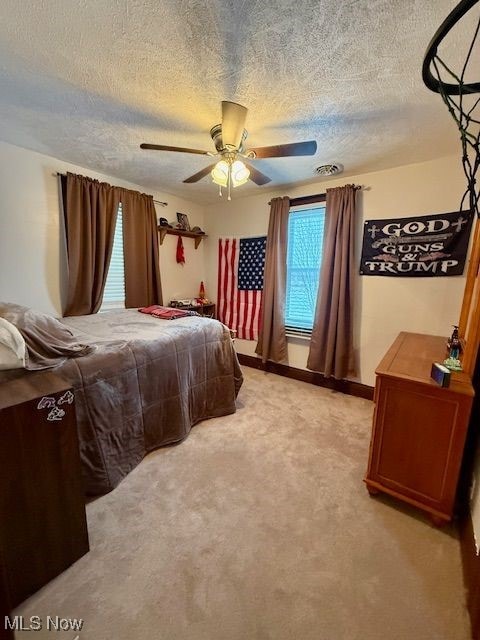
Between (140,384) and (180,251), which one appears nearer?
(140,384)

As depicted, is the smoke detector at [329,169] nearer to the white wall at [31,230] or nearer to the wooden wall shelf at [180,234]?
the wooden wall shelf at [180,234]

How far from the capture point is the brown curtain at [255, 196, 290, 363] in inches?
127

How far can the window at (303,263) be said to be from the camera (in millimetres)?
3119

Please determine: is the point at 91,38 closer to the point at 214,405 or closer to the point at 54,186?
the point at 54,186

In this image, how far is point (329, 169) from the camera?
8.54ft

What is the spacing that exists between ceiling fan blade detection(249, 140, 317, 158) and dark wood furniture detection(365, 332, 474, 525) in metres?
1.37

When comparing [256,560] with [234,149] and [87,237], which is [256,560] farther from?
[87,237]

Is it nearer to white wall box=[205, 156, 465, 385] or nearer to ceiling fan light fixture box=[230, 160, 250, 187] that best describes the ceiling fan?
ceiling fan light fixture box=[230, 160, 250, 187]

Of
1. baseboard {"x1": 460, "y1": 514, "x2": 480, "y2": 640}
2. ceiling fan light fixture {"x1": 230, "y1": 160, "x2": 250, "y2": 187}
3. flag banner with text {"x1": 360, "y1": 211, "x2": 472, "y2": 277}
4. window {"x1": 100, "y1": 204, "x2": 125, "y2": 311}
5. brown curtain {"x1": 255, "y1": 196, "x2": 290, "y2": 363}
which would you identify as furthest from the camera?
brown curtain {"x1": 255, "y1": 196, "x2": 290, "y2": 363}

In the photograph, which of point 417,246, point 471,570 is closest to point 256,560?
point 471,570

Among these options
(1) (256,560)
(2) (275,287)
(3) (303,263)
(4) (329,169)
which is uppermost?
(4) (329,169)

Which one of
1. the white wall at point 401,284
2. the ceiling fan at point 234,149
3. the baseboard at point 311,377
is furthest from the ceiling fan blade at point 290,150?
the baseboard at point 311,377

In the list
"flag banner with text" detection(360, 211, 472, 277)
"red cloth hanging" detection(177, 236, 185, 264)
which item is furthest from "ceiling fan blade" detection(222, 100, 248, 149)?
"red cloth hanging" detection(177, 236, 185, 264)

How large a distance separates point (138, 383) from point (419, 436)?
170 cm
